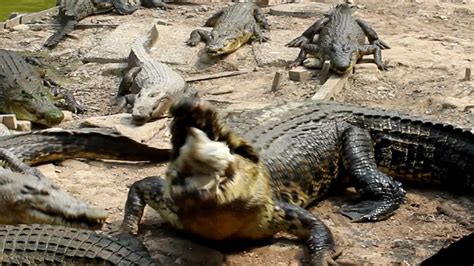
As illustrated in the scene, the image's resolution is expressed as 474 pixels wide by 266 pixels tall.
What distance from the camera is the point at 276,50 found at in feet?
30.0

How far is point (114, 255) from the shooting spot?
154 inches

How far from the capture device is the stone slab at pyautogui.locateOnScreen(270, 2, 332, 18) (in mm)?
10773

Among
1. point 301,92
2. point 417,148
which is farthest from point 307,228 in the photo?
point 301,92

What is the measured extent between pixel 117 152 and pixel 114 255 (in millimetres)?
1835

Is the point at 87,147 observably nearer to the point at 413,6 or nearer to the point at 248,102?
the point at 248,102

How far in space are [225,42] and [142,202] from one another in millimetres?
4929

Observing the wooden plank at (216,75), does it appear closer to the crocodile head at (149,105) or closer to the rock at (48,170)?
the crocodile head at (149,105)

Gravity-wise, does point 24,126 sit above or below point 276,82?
below

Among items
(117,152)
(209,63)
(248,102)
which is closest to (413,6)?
(209,63)

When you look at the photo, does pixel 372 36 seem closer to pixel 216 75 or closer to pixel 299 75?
pixel 299 75

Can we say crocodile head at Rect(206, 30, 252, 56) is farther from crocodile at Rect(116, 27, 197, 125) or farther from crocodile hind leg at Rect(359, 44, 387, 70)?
crocodile hind leg at Rect(359, 44, 387, 70)

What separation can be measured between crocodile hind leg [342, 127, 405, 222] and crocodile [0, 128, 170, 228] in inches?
50.8

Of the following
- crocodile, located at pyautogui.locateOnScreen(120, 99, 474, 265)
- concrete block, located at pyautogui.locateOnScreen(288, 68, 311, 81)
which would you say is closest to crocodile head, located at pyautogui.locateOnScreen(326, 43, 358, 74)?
concrete block, located at pyautogui.locateOnScreen(288, 68, 311, 81)

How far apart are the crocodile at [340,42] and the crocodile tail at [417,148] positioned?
8.27ft
